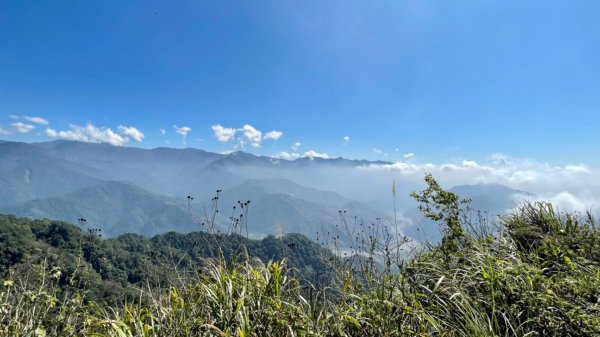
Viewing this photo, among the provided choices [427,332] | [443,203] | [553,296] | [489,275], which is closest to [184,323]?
[427,332]

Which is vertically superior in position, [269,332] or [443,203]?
[443,203]

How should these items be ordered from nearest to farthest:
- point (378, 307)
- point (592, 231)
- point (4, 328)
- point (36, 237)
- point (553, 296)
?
1. point (553, 296)
2. point (378, 307)
3. point (4, 328)
4. point (592, 231)
5. point (36, 237)

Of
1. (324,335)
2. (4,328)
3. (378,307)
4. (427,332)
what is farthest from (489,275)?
(4,328)

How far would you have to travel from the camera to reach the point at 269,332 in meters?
3.24

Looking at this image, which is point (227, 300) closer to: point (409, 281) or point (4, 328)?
point (409, 281)

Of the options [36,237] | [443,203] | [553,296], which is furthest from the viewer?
[36,237]

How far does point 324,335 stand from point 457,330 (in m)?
1.27

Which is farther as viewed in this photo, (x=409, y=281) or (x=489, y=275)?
(x=409, y=281)

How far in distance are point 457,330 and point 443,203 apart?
3300mm

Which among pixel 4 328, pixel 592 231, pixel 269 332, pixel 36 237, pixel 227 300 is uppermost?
pixel 592 231

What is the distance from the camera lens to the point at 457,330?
3090mm

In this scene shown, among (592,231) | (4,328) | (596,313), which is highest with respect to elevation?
(592,231)

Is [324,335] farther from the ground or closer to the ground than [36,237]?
farther from the ground

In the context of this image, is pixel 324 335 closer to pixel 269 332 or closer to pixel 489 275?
pixel 269 332
